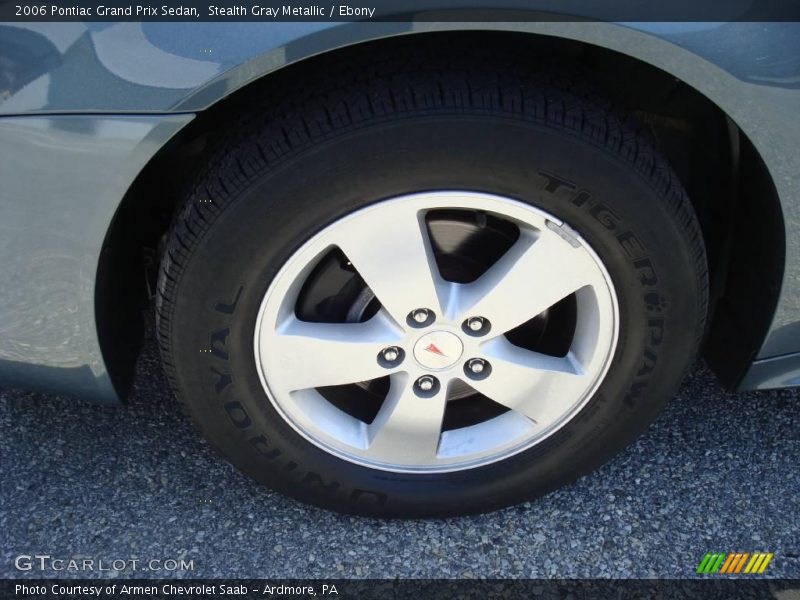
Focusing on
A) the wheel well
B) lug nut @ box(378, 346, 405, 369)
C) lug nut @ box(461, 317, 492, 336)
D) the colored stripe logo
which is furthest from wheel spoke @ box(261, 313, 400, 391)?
the colored stripe logo

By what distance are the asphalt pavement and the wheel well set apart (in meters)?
0.28

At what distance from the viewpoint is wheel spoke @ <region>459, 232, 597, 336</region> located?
1.66 metres

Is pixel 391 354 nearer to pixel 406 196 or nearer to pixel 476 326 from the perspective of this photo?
pixel 476 326

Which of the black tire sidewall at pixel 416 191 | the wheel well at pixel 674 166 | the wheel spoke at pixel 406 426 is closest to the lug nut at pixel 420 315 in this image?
the wheel spoke at pixel 406 426

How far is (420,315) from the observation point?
1715 mm

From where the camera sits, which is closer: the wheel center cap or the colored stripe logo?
the wheel center cap

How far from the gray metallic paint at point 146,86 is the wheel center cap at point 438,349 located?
59cm

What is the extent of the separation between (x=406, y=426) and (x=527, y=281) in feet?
1.33

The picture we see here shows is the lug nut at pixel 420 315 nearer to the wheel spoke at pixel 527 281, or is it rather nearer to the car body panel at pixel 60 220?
the wheel spoke at pixel 527 281

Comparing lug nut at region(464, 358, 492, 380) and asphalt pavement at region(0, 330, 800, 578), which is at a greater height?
lug nut at region(464, 358, 492, 380)

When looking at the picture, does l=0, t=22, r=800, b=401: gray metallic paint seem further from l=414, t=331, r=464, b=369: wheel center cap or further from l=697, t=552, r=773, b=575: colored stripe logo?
l=697, t=552, r=773, b=575: colored stripe logo

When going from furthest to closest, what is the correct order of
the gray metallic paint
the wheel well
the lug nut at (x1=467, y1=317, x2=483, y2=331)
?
the lug nut at (x1=467, y1=317, x2=483, y2=331), the wheel well, the gray metallic paint

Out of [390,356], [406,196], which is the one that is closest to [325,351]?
[390,356]

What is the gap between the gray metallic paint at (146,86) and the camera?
1.41 meters
